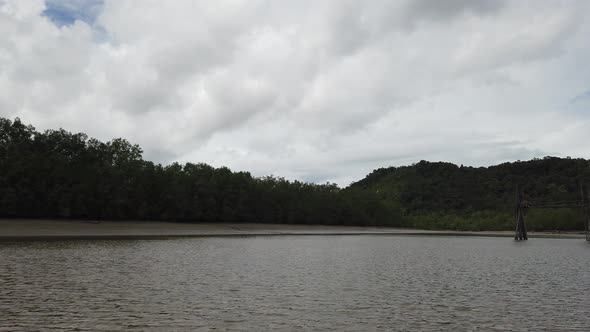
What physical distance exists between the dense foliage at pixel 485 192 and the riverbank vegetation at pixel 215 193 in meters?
0.34

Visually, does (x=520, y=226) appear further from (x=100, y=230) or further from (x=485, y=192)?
(x=485, y=192)

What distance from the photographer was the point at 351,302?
676 inches

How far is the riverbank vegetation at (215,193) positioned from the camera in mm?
72312

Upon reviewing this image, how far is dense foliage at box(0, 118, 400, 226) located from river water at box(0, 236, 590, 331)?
45.3 meters

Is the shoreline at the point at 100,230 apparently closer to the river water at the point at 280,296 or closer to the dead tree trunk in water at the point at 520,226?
the river water at the point at 280,296

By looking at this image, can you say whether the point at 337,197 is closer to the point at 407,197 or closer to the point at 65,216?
the point at 407,197

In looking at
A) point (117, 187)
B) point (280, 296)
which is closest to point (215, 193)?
point (117, 187)

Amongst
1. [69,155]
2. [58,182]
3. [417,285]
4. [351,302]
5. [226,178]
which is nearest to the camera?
[351,302]

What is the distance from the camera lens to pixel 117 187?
78.7 m

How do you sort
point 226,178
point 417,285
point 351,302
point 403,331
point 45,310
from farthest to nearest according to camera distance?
point 226,178, point 417,285, point 351,302, point 45,310, point 403,331

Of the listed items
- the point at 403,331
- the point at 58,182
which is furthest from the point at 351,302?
the point at 58,182

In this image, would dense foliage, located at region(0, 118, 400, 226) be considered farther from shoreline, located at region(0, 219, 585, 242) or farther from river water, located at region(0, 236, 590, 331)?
river water, located at region(0, 236, 590, 331)

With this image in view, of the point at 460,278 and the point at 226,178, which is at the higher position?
the point at 226,178

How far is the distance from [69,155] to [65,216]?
1254cm
